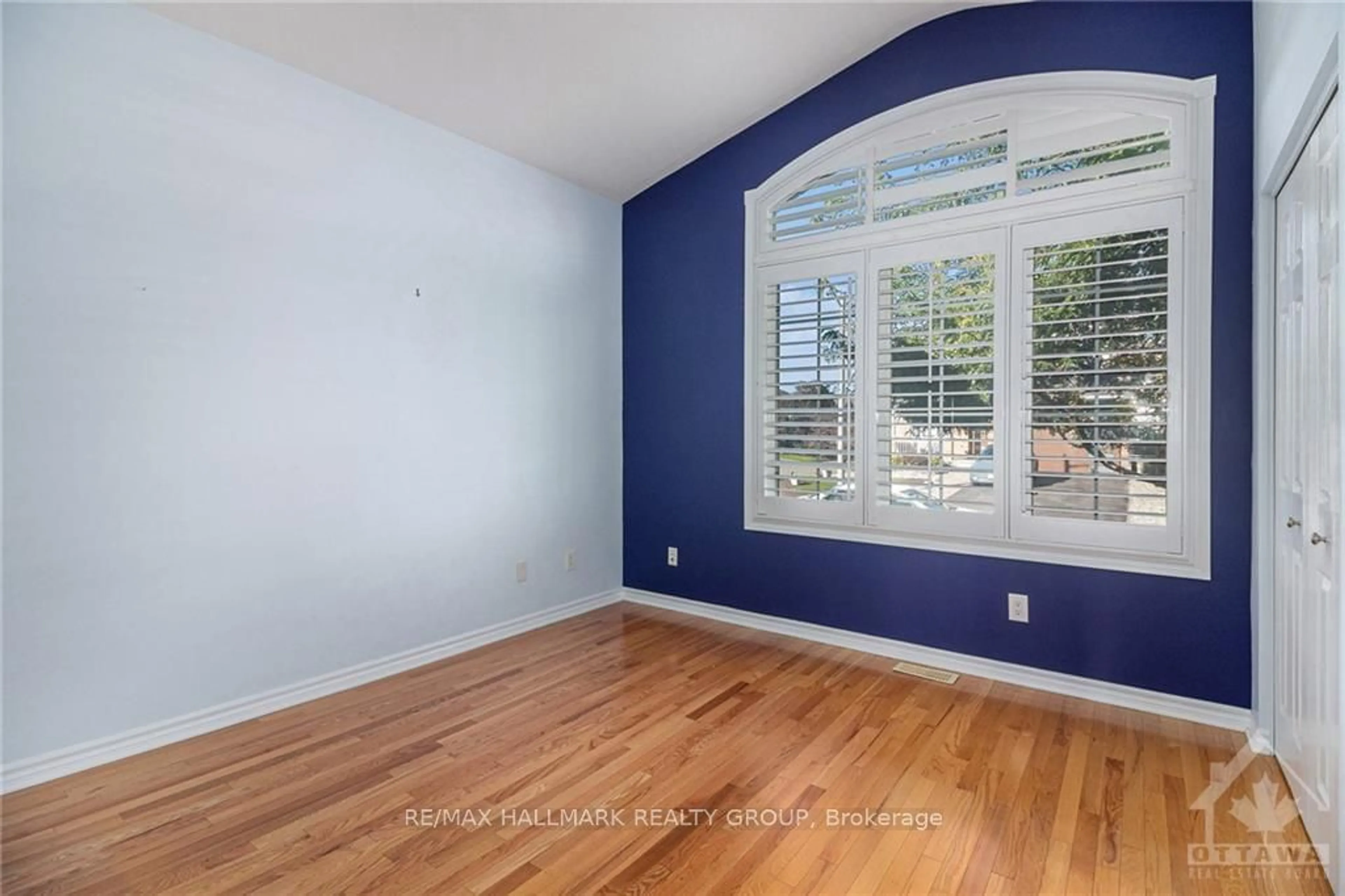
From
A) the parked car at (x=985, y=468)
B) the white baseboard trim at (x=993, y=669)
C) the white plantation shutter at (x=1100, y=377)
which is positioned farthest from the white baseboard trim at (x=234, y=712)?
the white plantation shutter at (x=1100, y=377)

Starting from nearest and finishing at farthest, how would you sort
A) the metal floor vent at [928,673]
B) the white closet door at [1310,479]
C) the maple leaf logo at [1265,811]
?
the white closet door at [1310,479] → the maple leaf logo at [1265,811] → the metal floor vent at [928,673]

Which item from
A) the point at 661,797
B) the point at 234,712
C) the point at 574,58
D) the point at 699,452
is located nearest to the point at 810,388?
the point at 699,452

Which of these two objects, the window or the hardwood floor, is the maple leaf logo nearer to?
the hardwood floor

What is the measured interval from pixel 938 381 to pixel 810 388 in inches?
28.0

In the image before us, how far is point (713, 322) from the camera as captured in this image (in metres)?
4.11

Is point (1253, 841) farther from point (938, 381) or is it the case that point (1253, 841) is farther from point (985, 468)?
point (938, 381)

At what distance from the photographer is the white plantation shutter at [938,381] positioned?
3.16 m

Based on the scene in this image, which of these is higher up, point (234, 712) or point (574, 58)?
point (574, 58)

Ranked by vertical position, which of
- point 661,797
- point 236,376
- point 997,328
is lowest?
point 661,797

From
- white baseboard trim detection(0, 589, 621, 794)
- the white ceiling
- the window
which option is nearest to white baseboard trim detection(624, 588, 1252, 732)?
the window

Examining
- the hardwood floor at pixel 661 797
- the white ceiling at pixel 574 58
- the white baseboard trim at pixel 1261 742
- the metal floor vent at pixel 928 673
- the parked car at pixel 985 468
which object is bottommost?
the hardwood floor at pixel 661 797

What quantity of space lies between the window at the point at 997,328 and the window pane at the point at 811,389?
0.03 feet

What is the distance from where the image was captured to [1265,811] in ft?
6.71

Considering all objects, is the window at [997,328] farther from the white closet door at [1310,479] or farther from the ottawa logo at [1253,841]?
the ottawa logo at [1253,841]
